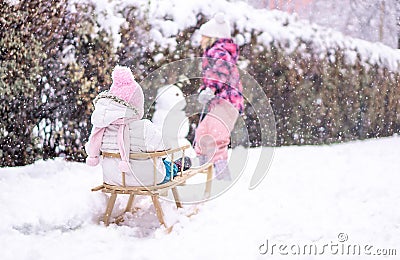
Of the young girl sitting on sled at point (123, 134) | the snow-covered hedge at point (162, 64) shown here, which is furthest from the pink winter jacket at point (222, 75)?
the young girl sitting on sled at point (123, 134)

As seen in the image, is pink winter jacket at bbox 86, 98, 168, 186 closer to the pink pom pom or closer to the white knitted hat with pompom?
the pink pom pom

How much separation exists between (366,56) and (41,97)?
5104 mm

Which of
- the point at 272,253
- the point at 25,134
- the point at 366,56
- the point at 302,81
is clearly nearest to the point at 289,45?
the point at 302,81

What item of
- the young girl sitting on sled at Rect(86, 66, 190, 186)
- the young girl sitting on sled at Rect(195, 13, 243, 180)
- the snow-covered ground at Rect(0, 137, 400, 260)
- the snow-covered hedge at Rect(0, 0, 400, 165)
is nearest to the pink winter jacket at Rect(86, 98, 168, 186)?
the young girl sitting on sled at Rect(86, 66, 190, 186)

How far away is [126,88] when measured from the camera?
12.0 feet

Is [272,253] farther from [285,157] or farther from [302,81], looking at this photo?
[302,81]

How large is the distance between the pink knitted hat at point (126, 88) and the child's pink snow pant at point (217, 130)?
162 centimetres

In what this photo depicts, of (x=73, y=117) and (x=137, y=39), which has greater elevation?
(x=137, y=39)

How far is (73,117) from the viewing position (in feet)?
18.2

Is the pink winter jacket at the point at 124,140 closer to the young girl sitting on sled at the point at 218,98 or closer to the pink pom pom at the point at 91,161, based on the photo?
the pink pom pom at the point at 91,161

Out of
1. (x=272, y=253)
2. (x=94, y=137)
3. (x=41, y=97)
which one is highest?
(x=41, y=97)

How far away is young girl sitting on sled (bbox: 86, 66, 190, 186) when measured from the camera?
358cm

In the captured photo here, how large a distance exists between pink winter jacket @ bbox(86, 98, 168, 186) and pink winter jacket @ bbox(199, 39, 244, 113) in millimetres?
1601

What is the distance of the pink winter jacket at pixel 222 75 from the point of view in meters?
5.14
